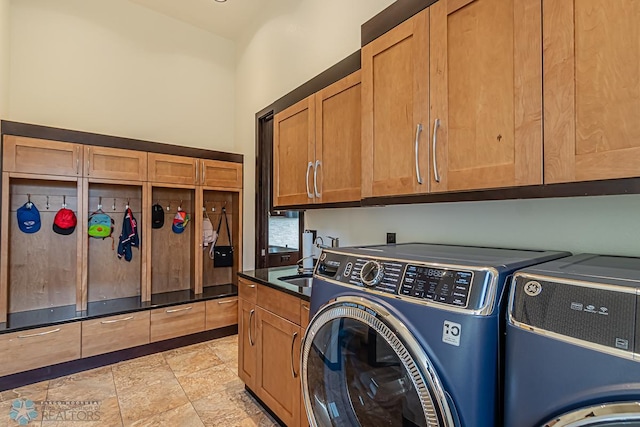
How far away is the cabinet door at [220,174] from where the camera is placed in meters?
3.75

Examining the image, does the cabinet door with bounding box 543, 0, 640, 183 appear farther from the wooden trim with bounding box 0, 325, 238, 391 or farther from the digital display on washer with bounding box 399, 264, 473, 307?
the wooden trim with bounding box 0, 325, 238, 391

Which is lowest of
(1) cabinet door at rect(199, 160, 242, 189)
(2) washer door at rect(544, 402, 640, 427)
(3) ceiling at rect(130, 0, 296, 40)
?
(2) washer door at rect(544, 402, 640, 427)

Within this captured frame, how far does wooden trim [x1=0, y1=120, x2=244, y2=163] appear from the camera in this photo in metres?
2.75

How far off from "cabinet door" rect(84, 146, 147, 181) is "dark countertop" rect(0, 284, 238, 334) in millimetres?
1252

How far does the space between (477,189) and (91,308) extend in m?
3.47

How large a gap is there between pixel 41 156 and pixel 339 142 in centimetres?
270

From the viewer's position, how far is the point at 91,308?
3080mm

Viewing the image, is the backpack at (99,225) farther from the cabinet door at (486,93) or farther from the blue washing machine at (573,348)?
the blue washing machine at (573,348)

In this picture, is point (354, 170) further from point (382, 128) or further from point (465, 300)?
point (465, 300)

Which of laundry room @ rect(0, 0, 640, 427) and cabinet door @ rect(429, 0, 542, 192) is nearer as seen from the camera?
laundry room @ rect(0, 0, 640, 427)

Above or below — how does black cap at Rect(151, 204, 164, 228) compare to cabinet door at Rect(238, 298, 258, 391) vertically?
above

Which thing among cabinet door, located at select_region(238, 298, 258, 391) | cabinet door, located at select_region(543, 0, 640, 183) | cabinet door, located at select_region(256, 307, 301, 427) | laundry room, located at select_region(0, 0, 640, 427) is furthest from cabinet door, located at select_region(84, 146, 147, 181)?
cabinet door, located at select_region(543, 0, 640, 183)

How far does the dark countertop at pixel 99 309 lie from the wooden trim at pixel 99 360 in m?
0.36

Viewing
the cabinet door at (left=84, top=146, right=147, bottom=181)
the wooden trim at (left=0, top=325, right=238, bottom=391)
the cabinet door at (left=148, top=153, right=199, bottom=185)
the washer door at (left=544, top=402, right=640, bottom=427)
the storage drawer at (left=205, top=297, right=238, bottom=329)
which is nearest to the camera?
the washer door at (left=544, top=402, right=640, bottom=427)
